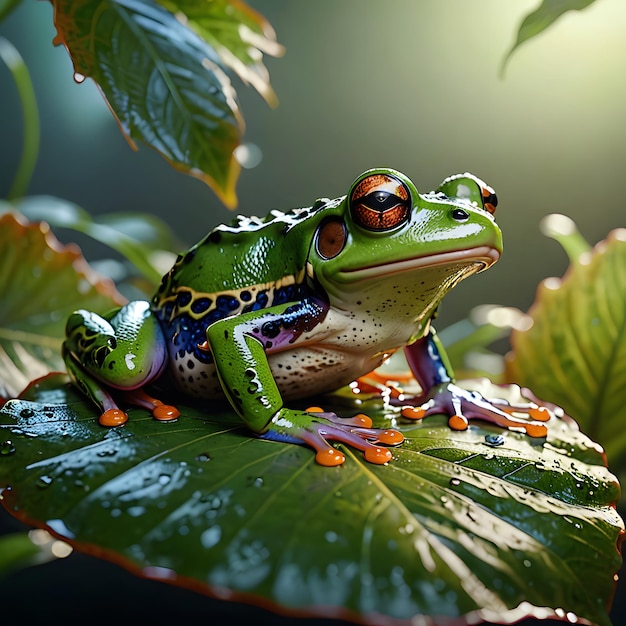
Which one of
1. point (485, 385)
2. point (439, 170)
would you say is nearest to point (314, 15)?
point (439, 170)

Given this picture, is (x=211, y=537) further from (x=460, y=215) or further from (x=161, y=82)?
(x=161, y=82)

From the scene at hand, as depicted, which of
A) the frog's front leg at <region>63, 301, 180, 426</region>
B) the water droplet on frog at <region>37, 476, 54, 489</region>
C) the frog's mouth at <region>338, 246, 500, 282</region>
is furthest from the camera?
the frog's front leg at <region>63, 301, 180, 426</region>

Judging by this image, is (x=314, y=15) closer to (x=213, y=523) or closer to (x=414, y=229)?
(x=414, y=229)

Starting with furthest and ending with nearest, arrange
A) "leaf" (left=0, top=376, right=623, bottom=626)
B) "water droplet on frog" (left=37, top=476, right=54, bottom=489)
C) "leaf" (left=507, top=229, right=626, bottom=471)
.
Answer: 1. "leaf" (left=507, top=229, right=626, bottom=471)
2. "water droplet on frog" (left=37, top=476, right=54, bottom=489)
3. "leaf" (left=0, top=376, right=623, bottom=626)

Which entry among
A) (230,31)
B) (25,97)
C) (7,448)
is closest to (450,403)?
(7,448)

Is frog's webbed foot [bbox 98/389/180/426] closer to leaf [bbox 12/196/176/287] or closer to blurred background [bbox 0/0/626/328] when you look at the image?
leaf [bbox 12/196/176/287]

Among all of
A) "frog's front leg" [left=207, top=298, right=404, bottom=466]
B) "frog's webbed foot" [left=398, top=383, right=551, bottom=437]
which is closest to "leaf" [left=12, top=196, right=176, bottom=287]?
"frog's front leg" [left=207, top=298, right=404, bottom=466]

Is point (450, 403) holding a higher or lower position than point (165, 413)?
lower
